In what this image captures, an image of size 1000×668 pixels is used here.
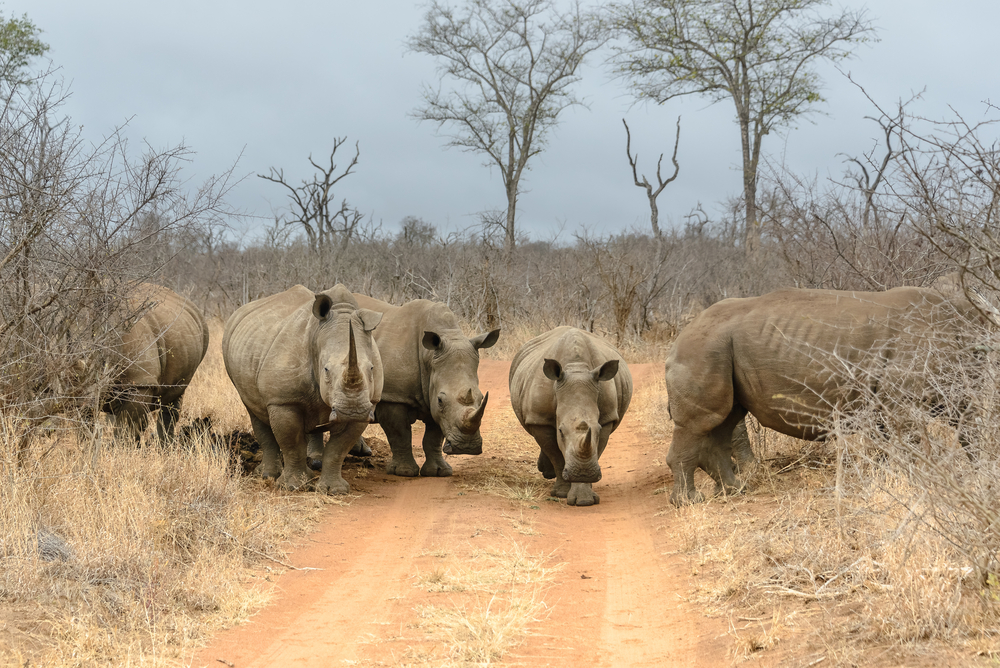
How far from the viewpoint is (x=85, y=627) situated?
450 cm

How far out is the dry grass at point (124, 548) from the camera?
178 inches

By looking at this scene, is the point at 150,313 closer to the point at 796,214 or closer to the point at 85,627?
the point at 85,627

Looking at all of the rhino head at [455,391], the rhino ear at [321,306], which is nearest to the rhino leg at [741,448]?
the rhino head at [455,391]

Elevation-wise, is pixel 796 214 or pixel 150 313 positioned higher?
pixel 796 214

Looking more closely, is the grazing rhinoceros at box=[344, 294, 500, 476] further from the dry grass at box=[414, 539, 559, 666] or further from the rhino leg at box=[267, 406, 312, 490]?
the dry grass at box=[414, 539, 559, 666]

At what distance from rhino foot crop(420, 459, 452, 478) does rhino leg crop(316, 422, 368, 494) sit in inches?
52.4

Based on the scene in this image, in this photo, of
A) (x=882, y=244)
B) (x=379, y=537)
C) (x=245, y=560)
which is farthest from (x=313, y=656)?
(x=882, y=244)

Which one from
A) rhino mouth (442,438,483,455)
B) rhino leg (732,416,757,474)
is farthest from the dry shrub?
rhino leg (732,416,757,474)

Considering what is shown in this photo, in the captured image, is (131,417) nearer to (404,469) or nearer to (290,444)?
(290,444)

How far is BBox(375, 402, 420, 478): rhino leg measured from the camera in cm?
973

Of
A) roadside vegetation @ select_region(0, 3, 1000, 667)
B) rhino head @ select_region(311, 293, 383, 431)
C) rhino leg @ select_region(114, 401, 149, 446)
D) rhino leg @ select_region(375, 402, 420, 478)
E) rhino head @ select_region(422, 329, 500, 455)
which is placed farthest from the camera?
rhino leg @ select_region(375, 402, 420, 478)

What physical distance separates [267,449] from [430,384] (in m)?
1.65

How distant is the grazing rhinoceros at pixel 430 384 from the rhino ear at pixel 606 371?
43.7 inches

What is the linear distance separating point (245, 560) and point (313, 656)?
176 cm
